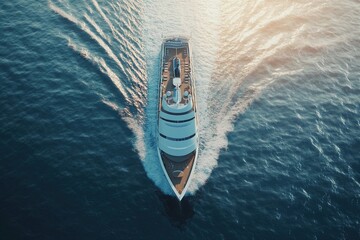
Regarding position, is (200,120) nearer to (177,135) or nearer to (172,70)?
(177,135)

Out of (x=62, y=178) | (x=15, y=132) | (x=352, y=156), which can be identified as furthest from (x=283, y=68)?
(x=15, y=132)

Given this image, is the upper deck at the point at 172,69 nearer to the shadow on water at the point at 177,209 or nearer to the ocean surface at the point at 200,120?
the ocean surface at the point at 200,120


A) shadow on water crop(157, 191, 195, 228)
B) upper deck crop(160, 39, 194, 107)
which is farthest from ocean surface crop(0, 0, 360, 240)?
upper deck crop(160, 39, 194, 107)

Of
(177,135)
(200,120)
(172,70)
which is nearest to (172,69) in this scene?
(172,70)

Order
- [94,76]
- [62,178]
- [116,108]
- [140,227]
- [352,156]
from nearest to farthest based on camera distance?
[140,227] < [62,178] < [352,156] < [116,108] < [94,76]

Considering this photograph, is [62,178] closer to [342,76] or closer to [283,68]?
[283,68]

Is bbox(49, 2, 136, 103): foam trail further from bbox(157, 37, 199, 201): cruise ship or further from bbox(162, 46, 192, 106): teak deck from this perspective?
bbox(157, 37, 199, 201): cruise ship

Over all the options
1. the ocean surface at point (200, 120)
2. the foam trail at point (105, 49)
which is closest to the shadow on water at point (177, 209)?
the ocean surface at point (200, 120)
